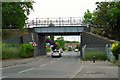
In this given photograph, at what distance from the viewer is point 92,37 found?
3950 centimetres

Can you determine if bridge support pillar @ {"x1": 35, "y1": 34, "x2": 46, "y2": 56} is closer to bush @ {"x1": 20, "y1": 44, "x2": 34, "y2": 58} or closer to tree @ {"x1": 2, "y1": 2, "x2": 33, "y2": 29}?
bush @ {"x1": 20, "y1": 44, "x2": 34, "y2": 58}

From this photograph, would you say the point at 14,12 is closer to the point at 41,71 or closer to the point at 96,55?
the point at 96,55

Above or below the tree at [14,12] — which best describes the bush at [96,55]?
below

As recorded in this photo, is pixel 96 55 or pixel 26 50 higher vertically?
pixel 26 50

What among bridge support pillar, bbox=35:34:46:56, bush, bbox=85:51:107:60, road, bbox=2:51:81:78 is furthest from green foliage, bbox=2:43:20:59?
bush, bbox=85:51:107:60

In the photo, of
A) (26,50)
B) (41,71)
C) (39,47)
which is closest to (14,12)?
(26,50)

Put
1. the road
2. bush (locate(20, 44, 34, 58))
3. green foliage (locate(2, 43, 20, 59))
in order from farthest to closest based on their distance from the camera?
1. bush (locate(20, 44, 34, 58))
2. green foliage (locate(2, 43, 20, 59))
3. the road

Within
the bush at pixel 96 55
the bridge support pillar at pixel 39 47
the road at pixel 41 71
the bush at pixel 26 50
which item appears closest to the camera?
the road at pixel 41 71

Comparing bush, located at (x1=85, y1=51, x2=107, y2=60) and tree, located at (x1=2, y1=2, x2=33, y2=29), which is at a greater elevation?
tree, located at (x1=2, y1=2, x2=33, y2=29)

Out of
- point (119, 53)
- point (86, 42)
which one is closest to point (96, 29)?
point (86, 42)

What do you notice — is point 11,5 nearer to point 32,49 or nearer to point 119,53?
point 32,49

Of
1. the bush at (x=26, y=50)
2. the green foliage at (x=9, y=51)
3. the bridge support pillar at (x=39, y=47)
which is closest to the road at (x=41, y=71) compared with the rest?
the green foliage at (x=9, y=51)

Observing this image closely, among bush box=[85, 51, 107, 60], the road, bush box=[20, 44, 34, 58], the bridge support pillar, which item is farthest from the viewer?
the bridge support pillar

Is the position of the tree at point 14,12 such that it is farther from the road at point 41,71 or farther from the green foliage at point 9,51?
the road at point 41,71
